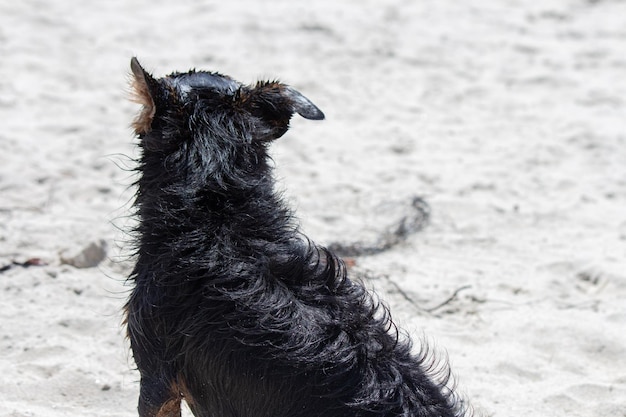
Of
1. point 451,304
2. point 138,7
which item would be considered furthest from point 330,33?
point 451,304

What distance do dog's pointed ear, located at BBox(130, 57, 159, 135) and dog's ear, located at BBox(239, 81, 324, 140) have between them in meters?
0.37

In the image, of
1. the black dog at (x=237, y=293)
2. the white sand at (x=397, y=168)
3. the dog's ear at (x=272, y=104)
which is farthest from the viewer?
the white sand at (x=397, y=168)

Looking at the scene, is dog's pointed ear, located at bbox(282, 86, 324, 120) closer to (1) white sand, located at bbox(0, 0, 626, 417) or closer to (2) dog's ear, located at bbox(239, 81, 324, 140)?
(2) dog's ear, located at bbox(239, 81, 324, 140)

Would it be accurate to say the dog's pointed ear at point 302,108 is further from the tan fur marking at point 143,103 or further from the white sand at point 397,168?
the white sand at point 397,168

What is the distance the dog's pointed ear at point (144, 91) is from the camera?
3.53m

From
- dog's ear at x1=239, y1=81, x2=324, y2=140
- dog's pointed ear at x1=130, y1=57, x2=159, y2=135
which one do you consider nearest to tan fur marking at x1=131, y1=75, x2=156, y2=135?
dog's pointed ear at x1=130, y1=57, x2=159, y2=135

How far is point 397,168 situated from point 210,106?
321 cm

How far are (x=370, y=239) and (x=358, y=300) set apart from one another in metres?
2.37

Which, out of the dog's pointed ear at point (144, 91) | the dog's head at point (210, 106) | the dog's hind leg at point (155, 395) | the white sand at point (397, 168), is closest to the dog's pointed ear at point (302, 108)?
the dog's head at point (210, 106)

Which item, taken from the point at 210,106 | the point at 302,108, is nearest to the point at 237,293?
the point at 210,106

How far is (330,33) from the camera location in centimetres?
880

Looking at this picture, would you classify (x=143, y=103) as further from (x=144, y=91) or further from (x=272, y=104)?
(x=272, y=104)

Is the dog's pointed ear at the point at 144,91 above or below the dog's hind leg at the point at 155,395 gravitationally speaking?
above

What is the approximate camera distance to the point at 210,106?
3.69m
